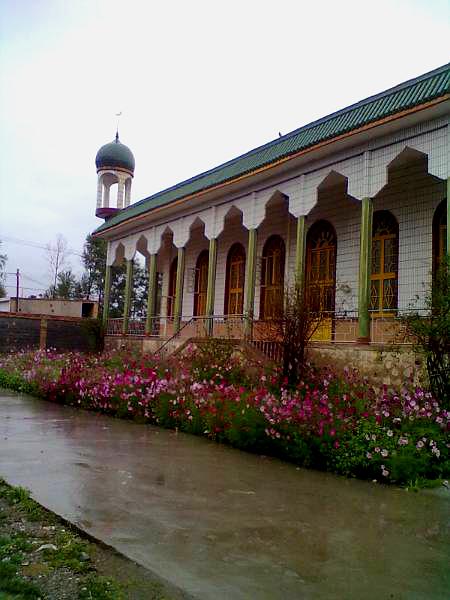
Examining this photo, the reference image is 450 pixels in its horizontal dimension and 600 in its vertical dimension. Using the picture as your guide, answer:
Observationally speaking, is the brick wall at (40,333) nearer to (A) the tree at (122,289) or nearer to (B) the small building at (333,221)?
(B) the small building at (333,221)

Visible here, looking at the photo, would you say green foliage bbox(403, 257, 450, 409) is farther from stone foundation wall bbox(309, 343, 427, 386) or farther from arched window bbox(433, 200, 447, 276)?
arched window bbox(433, 200, 447, 276)

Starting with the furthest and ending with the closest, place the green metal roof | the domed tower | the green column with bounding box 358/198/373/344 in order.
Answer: the domed tower → the green column with bounding box 358/198/373/344 → the green metal roof

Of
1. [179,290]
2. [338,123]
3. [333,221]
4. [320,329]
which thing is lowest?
[320,329]

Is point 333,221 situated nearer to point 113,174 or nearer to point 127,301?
point 127,301

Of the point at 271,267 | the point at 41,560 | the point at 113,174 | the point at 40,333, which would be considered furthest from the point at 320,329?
the point at 113,174

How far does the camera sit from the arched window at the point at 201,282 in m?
21.7

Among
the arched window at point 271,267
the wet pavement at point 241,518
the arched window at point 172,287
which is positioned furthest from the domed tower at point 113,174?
the wet pavement at point 241,518

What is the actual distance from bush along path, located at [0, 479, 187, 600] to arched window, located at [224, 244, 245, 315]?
49.2 ft

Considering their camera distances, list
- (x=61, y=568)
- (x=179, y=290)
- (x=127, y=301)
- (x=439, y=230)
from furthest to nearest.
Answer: (x=127, y=301)
(x=179, y=290)
(x=439, y=230)
(x=61, y=568)

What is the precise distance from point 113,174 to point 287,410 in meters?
21.9

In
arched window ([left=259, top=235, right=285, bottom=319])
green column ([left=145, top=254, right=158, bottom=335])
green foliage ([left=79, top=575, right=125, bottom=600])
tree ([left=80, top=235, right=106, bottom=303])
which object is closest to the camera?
green foliage ([left=79, top=575, right=125, bottom=600])

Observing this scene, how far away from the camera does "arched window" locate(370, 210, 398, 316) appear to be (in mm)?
13703

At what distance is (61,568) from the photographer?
365 cm

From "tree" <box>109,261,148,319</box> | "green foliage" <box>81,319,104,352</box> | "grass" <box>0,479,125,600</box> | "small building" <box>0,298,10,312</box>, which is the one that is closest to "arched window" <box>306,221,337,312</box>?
"green foliage" <box>81,319,104,352</box>
